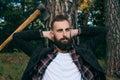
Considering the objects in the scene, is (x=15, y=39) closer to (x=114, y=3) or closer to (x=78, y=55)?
(x=78, y=55)

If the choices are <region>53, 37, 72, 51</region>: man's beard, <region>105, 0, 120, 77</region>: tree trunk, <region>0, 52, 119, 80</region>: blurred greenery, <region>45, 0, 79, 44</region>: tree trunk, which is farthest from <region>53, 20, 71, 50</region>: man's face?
<region>105, 0, 120, 77</region>: tree trunk

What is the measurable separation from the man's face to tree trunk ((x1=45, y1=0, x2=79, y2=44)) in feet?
4.01

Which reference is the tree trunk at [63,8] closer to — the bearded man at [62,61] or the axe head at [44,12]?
the axe head at [44,12]

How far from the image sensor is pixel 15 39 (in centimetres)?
508

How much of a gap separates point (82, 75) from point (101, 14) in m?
19.3

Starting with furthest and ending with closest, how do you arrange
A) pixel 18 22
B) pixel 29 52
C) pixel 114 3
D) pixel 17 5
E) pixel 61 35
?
pixel 17 5 → pixel 18 22 → pixel 114 3 → pixel 29 52 → pixel 61 35

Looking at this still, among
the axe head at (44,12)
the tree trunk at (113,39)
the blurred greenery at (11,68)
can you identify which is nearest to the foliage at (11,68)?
the blurred greenery at (11,68)

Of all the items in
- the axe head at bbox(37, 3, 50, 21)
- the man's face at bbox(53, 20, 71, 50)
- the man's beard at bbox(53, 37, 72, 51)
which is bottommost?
the man's beard at bbox(53, 37, 72, 51)

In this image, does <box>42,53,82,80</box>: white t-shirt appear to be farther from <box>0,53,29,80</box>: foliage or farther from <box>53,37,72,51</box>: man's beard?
<box>0,53,29,80</box>: foliage

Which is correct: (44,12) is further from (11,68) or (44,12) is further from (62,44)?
(11,68)

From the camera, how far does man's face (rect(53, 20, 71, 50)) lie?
15.1ft

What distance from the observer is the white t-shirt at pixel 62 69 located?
15.2 ft

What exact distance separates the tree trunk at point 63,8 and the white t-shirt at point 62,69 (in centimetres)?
125

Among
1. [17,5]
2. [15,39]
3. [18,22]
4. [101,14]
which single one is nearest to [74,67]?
[15,39]
